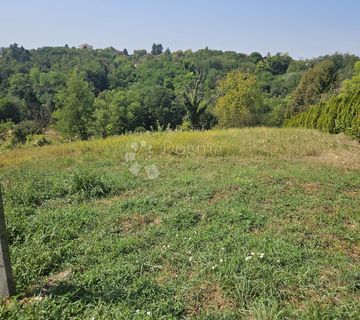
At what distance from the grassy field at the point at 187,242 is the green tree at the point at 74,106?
76.7 feet

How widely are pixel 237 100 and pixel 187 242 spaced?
21.4m

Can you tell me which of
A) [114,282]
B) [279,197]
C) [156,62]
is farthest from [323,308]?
[156,62]

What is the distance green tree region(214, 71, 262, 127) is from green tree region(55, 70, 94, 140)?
1234cm

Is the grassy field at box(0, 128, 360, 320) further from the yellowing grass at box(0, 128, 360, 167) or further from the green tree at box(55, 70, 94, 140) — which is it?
the green tree at box(55, 70, 94, 140)

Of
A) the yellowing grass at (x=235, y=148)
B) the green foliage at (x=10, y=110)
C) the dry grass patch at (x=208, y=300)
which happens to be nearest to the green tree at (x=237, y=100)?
→ the yellowing grass at (x=235, y=148)

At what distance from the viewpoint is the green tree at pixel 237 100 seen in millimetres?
23719

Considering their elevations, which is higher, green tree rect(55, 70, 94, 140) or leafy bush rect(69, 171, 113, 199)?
leafy bush rect(69, 171, 113, 199)

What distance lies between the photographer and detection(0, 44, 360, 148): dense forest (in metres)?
18.2

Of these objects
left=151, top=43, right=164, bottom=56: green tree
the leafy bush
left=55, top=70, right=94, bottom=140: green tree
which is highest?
left=151, top=43, right=164, bottom=56: green tree

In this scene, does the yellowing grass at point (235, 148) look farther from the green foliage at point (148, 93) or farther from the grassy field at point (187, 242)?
the green foliage at point (148, 93)

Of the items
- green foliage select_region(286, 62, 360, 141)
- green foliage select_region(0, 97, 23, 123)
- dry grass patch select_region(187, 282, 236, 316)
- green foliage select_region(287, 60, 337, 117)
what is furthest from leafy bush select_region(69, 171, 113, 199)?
green foliage select_region(0, 97, 23, 123)

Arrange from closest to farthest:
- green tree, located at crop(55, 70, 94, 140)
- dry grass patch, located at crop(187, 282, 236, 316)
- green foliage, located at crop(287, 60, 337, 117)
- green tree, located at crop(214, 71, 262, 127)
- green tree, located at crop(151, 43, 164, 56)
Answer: dry grass patch, located at crop(187, 282, 236, 316) < green tree, located at crop(214, 71, 262, 127) < green foliage, located at crop(287, 60, 337, 117) < green tree, located at crop(55, 70, 94, 140) < green tree, located at crop(151, 43, 164, 56)

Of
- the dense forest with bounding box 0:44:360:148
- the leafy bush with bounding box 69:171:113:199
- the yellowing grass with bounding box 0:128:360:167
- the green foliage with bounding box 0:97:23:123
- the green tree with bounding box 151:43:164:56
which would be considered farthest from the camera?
the green tree with bounding box 151:43:164:56

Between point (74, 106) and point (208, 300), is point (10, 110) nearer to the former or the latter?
point (74, 106)
